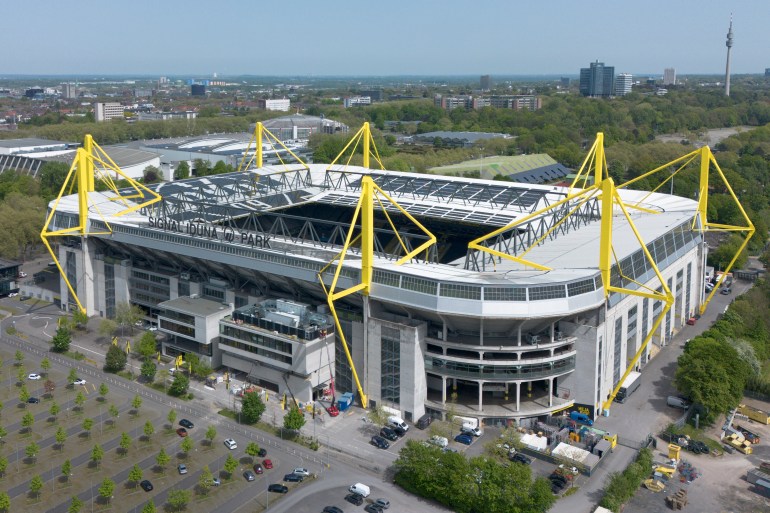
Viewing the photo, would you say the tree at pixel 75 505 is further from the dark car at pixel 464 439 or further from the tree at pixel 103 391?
the dark car at pixel 464 439

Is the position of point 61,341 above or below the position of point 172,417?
above

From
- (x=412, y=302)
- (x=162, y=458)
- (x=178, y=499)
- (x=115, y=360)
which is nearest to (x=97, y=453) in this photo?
(x=162, y=458)

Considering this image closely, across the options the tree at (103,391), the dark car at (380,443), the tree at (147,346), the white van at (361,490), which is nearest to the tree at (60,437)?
the tree at (103,391)

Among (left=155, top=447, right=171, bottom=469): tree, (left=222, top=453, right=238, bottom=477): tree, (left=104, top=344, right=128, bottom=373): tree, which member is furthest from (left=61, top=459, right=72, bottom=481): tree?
(left=104, top=344, right=128, bottom=373): tree

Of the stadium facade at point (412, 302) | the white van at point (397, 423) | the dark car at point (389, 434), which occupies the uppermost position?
the stadium facade at point (412, 302)

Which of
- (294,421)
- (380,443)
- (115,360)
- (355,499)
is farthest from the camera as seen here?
(115,360)

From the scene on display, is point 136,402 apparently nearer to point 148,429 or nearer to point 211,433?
point 148,429
